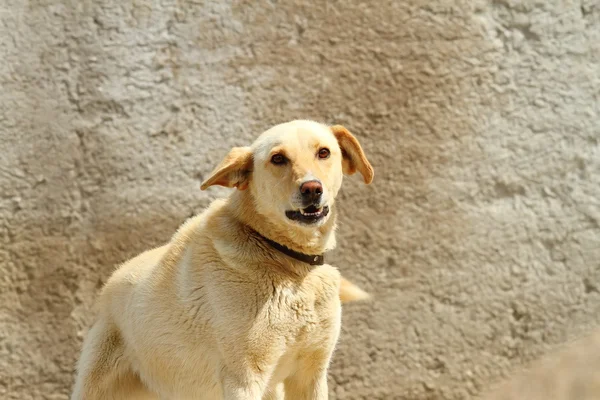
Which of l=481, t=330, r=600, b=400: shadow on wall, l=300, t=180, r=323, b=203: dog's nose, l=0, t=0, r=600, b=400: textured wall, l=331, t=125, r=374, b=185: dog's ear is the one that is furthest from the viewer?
l=0, t=0, r=600, b=400: textured wall

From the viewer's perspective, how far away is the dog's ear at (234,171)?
361 centimetres

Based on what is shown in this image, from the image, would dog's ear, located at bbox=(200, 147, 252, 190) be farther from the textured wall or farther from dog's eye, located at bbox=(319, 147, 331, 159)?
the textured wall

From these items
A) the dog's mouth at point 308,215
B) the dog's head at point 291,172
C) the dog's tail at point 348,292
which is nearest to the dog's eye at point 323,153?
the dog's head at point 291,172

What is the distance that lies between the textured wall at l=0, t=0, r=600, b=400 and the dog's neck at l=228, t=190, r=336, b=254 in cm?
153

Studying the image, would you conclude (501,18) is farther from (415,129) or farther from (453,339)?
(453,339)

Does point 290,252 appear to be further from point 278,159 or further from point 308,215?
point 278,159

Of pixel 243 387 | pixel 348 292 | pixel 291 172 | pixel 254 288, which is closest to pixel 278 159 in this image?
pixel 291 172

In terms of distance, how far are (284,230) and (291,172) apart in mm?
283

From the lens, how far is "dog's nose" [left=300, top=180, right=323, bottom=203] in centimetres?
Answer: 336

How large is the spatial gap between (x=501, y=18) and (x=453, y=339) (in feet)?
6.99

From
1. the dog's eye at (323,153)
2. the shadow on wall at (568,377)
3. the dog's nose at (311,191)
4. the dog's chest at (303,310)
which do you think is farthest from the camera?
the dog's eye at (323,153)

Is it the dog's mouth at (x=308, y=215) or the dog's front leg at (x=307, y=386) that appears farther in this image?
the dog's front leg at (x=307, y=386)

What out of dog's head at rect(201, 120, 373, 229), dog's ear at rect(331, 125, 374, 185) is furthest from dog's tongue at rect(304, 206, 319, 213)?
dog's ear at rect(331, 125, 374, 185)

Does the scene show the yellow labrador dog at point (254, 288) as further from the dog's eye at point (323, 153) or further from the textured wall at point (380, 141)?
the textured wall at point (380, 141)
